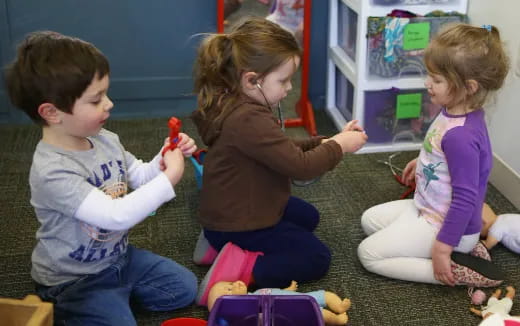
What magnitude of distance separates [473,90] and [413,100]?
2.57ft

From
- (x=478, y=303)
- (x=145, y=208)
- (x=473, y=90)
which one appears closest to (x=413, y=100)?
(x=473, y=90)

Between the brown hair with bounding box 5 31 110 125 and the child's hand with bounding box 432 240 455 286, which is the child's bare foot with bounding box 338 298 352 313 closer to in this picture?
the child's hand with bounding box 432 240 455 286

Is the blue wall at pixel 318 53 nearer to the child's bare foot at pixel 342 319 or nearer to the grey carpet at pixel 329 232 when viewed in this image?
the grey carpet at pixel 329 232

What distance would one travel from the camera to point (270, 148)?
4.76ft

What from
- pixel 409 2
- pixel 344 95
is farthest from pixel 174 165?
pixel 344 95

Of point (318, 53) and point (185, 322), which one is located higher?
point (318, 53)

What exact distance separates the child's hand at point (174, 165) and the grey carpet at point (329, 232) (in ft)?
1.30

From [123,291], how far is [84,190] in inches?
11.9

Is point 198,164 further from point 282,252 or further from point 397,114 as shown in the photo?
point 397,114

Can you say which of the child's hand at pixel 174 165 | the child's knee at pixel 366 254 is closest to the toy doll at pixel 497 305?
the child's knee at pixel 366 254

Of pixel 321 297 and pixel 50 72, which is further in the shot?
pixel 321 297

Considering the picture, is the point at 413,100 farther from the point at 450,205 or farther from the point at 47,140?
the point at 47,140

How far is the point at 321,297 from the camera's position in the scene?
148 centimetres

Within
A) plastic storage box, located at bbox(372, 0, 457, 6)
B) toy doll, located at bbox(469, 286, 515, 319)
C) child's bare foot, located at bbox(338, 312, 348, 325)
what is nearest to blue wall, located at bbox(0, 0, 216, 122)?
plastic storage box, located at bbox(372, 0, 457, 6)
